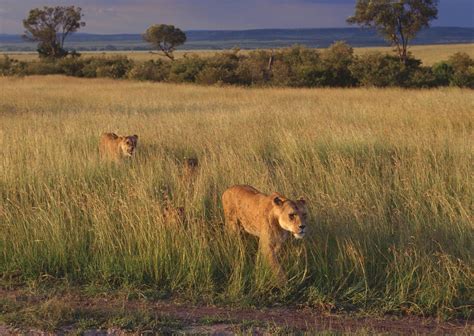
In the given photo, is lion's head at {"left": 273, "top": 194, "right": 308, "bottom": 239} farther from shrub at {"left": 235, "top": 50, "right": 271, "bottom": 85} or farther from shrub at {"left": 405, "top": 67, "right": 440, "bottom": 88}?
shrub at {"left": 235, "top": 50, "right": 271, "bottom": 85}

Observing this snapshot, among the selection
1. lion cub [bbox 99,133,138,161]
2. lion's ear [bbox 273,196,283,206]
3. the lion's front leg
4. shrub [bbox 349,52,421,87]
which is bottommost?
the lion's front leg

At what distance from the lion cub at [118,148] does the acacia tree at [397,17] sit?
34885mm

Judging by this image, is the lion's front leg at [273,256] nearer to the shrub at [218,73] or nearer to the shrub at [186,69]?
the shrub at [218,73]

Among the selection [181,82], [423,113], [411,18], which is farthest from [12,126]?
[411,18]

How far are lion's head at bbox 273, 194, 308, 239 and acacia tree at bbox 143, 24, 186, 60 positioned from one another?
202 feet

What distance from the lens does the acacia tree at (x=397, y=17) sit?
4062 cm

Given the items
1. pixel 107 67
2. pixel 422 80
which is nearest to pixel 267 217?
pixel 422 80

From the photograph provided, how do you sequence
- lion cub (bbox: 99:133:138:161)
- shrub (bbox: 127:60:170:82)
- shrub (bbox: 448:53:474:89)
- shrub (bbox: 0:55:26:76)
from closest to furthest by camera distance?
lion cub (bbox: 99:133:138:161) → shrub (bbox: 448:53:474:89) → shrub (bbox: 127:60:170:82) → shrub (bbox: 0:55:26:76)

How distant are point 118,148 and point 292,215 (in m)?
5.11

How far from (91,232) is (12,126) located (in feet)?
25.3

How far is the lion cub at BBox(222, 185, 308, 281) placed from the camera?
446cm

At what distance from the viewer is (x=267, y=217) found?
4770 mm

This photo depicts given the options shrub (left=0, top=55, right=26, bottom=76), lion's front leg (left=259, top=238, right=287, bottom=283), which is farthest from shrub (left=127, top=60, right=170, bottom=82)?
lion's front leg (left=259, top=238, right=287, bottom=283)

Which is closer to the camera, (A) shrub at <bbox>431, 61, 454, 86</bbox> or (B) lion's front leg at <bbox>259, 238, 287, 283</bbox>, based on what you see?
(B) lion's front leg at <bbox>259, 238, 287, 283</bbox>
